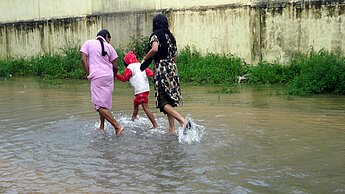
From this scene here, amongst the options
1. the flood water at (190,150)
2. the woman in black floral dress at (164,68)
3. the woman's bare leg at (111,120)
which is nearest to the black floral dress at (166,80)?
the woman in black floral dress at (164,68)

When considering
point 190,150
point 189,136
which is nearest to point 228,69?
point 189,136

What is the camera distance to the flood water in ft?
15.1

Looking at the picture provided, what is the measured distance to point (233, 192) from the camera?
169 inches

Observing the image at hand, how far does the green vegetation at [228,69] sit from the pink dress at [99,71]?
440cm

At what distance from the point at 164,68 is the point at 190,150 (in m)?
1.43

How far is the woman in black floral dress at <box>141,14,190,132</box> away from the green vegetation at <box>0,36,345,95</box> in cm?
414

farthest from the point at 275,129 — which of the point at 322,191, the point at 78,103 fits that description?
the point at 78,103

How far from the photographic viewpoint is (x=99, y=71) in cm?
707

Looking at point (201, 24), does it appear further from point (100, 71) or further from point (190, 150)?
point (190, 150)

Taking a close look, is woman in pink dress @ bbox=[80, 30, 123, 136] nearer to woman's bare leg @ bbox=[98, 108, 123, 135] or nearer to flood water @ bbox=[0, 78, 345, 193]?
woman's bare leg @ bbox=[98, 108, 123, 135]

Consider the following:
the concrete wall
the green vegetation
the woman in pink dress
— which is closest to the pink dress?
the woman in pink dress

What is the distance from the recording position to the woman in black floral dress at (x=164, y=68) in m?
6.75

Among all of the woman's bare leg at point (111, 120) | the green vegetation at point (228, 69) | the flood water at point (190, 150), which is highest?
the green vegetation at point (228, 69)

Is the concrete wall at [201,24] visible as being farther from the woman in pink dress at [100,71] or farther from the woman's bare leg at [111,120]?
the woman's bare leg at [111,120]
